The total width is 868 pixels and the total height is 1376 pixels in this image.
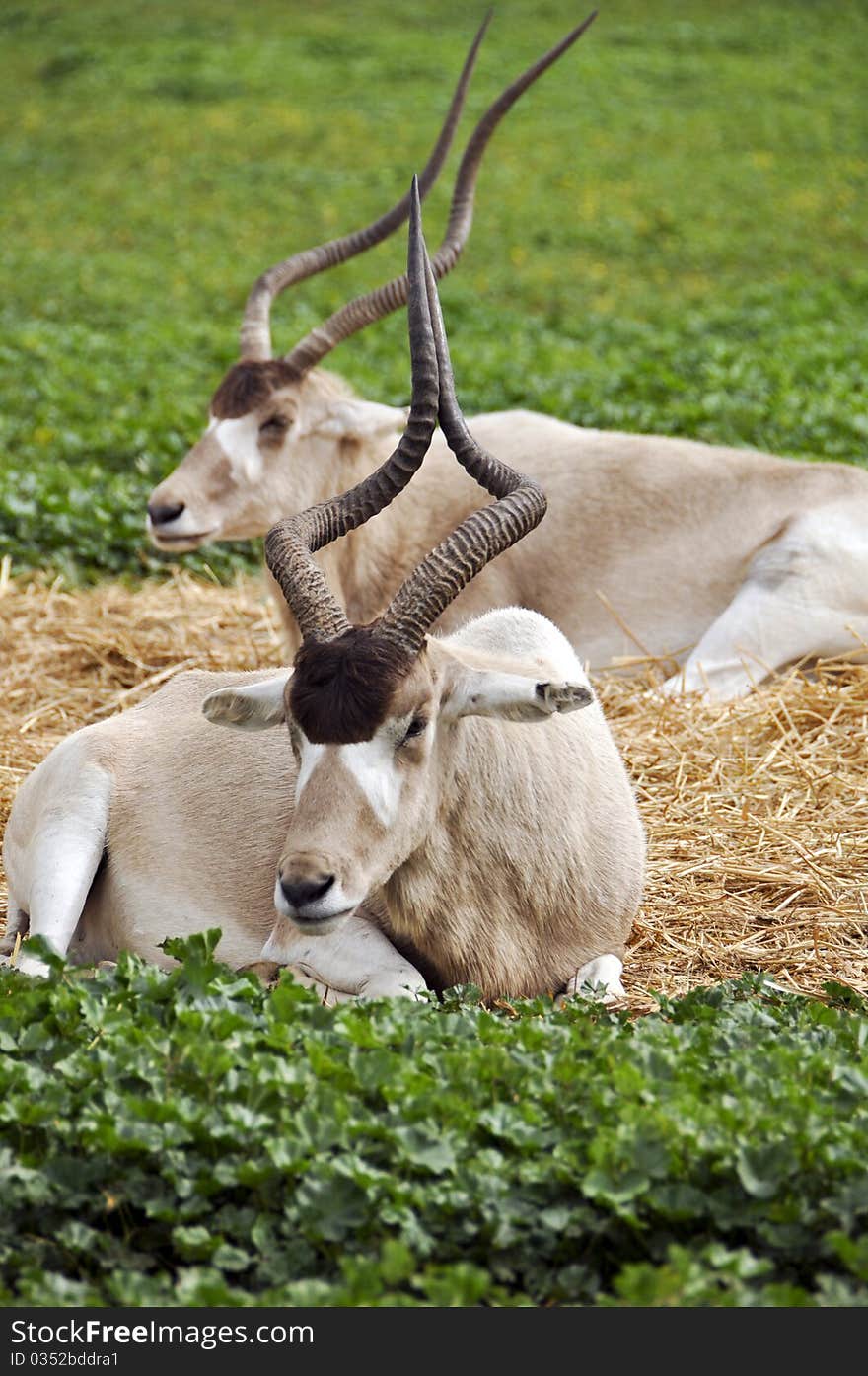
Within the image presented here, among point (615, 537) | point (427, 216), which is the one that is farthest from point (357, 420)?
point (427, 216)

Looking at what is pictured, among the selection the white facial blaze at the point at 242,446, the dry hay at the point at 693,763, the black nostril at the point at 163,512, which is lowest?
the dry hay at the point at 693,763

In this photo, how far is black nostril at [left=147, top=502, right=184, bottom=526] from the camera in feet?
24.9

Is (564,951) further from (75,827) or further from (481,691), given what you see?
(75,827)

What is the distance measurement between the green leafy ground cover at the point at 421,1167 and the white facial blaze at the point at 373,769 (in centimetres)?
56

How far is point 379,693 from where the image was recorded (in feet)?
13.6

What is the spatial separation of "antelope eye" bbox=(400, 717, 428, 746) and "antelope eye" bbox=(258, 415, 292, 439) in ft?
12.3

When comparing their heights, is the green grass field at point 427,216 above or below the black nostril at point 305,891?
below

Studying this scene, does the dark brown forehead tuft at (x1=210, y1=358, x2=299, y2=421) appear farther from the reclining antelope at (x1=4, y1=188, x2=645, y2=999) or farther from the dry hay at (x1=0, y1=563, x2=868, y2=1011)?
the reclining antelope at (x1=4, y1=188, x2=645, y2=999)

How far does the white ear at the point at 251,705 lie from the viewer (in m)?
4.60

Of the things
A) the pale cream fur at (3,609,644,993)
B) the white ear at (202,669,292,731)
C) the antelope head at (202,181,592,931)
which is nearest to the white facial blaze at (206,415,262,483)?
the pale cream fur at (3,609,644,993)

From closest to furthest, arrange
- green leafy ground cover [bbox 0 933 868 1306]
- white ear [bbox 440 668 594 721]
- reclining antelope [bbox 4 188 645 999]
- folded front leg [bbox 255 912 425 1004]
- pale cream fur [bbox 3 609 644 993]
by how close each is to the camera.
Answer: green leafy ground cover [bbox 0 933 868 1306], reclining antelope [bbox 4 188 645 999], white ear [bbox 440 668 594 721], pale cream fur [bbox 3 609 644 993], folded front leg [bbox 255 912 425 1004]

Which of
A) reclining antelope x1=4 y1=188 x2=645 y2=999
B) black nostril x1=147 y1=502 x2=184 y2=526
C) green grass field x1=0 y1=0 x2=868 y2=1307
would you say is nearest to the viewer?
green grass field x1=0 y1=0 x2=868 y2=1307

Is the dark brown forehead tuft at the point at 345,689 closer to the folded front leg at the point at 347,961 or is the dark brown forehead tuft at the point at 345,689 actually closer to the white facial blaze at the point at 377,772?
the white facial blaze at the point at 377,772

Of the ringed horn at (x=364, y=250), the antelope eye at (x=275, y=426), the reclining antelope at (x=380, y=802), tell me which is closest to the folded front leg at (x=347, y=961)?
the reclining antelope at (x=380, y=802)
